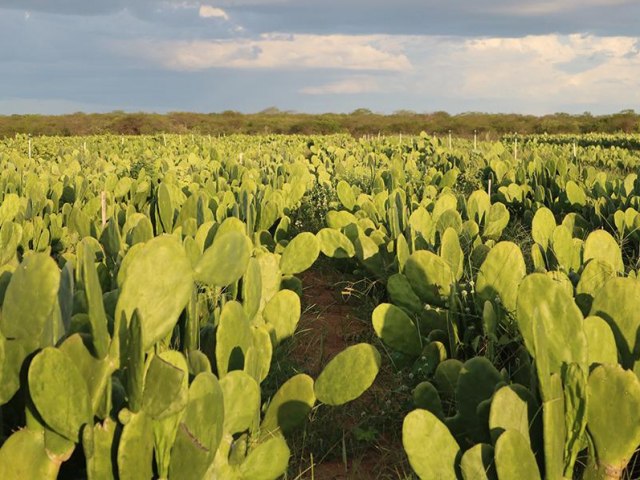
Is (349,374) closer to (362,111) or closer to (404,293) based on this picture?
(404,293)

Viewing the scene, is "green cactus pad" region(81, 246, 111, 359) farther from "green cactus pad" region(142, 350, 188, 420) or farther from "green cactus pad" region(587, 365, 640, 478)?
"green cactus pad" region(587, 365, 640, 478)

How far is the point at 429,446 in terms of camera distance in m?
1.58

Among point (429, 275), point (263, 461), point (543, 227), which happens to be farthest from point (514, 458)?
point (543, 227)

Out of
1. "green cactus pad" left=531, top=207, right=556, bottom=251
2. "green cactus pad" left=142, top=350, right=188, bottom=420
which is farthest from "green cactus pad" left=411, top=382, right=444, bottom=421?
"green cactus pad" left=531, top=207, right=556, bottom=251

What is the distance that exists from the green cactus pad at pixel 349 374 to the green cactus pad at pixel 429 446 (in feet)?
0.77

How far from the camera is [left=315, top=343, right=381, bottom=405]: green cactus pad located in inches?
70.3

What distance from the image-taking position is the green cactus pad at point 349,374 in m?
1.79

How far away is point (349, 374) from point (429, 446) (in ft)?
1.03

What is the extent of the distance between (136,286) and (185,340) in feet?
1.29

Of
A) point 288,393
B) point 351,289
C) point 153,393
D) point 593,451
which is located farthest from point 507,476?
point 351,289

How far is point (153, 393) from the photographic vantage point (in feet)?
4.48

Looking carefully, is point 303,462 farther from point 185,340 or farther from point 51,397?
point 51,397

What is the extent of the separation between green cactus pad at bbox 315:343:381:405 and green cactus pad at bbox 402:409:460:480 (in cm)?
24

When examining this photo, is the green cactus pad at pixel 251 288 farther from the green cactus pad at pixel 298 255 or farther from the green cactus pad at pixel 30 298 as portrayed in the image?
the green cactus pad at pixel 298 255
